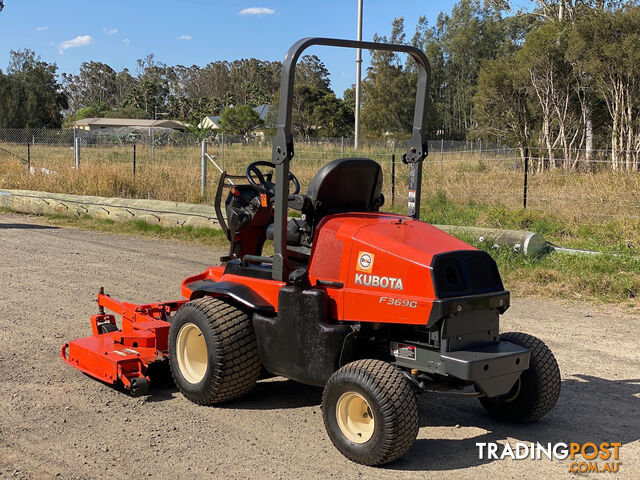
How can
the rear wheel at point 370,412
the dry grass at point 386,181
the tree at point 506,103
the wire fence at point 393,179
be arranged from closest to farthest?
the rear wheel at point 370,412 < the dry grass at point 386,181 < the wire fence at point 393,179 < the tree at point 506,103

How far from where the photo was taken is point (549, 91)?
25.6 metres

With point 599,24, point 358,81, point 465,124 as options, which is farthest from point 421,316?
point 465,124

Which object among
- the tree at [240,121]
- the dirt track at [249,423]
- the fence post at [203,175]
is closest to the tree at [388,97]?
the tree at [240,121]

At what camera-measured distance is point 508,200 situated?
542 inches

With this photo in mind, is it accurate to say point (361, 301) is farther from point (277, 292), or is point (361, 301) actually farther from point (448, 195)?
point (448, 195)

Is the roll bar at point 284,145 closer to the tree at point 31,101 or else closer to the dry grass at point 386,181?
the dry grass at point 386,181

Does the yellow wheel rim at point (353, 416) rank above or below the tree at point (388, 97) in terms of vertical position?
below

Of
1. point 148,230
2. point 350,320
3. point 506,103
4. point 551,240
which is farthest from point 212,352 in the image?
point 506,103

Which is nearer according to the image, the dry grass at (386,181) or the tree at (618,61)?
the dry grass at (386,181)

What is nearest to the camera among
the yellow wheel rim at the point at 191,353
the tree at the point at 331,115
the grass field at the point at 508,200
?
the yellow wheel rim at the point at 191,353

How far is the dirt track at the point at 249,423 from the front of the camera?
4062 mm

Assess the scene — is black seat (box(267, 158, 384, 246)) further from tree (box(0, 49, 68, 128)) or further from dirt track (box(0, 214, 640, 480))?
tree (box(0, 49, 68, 128))

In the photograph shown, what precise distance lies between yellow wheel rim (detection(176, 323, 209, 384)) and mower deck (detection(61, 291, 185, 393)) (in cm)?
28

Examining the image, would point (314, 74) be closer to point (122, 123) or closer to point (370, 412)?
point (122, 123)
